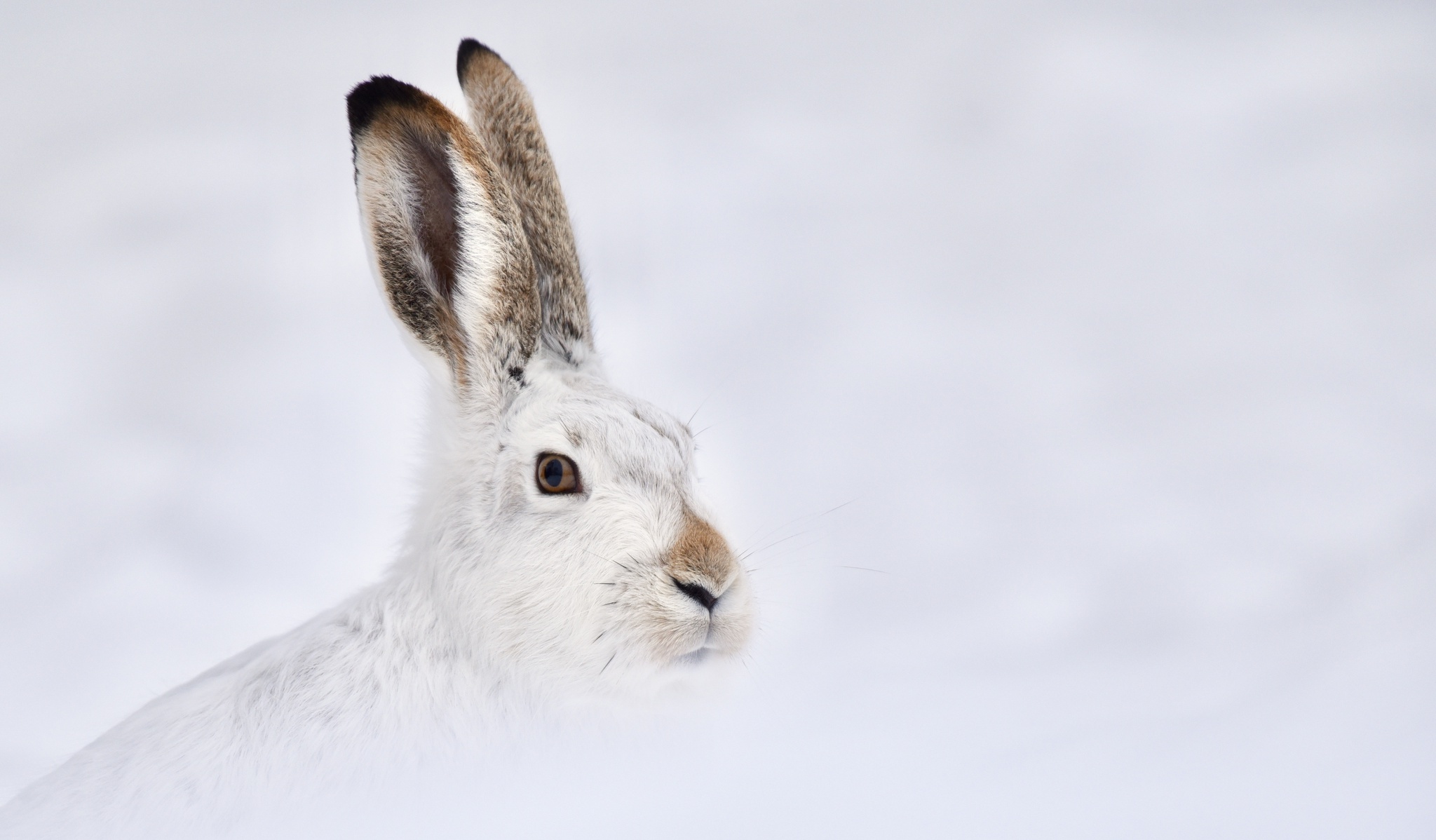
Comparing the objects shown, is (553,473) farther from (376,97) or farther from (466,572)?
(376,97)

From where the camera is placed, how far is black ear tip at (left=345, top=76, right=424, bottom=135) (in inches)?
105

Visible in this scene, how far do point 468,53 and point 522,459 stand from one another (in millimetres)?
1185

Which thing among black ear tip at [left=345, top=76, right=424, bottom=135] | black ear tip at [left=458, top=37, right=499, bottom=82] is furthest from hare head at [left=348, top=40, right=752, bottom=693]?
black ear tip at [left=458, top=37, right=499, bottom=82]

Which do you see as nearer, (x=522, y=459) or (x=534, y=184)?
(x=522, y=459)

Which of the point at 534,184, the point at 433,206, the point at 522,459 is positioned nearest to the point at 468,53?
the point at 534,184

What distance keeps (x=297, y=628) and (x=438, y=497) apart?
511 mm

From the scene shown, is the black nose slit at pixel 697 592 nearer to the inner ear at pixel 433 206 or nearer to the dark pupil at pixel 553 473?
the dark pupil at pixel 553 473

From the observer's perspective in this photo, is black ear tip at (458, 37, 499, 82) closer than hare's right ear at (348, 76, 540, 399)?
No

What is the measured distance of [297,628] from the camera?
9.89 feet

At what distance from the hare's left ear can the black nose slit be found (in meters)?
0.79

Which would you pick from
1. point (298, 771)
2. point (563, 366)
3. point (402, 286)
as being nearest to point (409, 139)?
point (402, 286)

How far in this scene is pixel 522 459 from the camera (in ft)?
9.08

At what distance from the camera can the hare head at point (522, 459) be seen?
8.41ft

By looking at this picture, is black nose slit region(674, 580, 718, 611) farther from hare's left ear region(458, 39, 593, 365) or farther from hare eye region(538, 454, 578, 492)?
hare's left ear region(458, 39, 593, 365)
